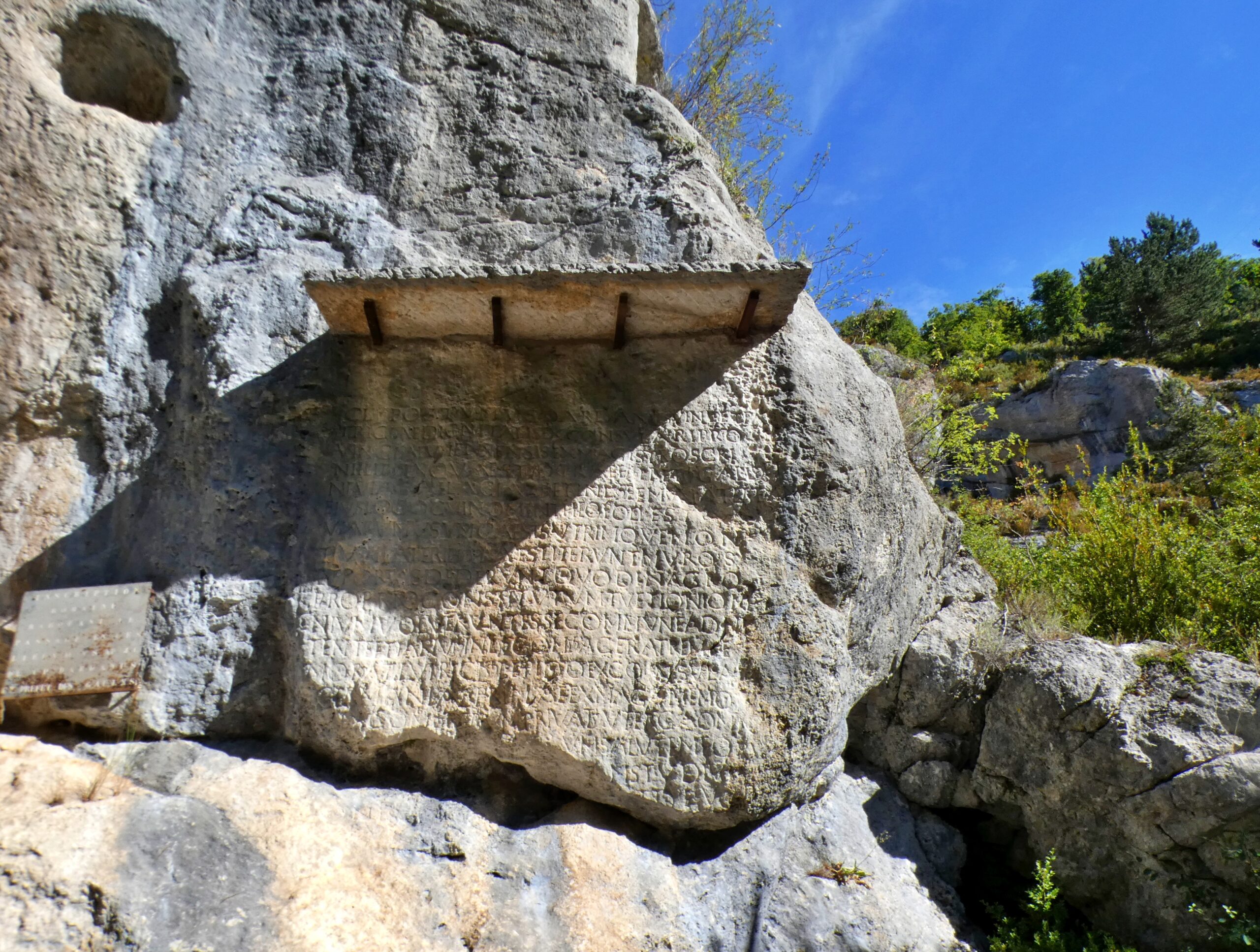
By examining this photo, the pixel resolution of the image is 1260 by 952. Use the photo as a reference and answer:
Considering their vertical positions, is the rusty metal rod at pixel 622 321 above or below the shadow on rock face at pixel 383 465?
above

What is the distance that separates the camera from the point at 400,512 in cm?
405

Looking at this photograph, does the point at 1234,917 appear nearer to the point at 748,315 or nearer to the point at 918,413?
the point at 748,315

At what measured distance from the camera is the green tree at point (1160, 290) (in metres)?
26.6

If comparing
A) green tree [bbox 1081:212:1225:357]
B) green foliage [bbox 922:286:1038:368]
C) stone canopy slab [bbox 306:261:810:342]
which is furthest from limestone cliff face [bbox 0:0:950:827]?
green tree [bbox 1081:212:1225:357]

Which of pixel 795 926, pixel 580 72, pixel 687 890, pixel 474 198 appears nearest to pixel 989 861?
pixel 795 926

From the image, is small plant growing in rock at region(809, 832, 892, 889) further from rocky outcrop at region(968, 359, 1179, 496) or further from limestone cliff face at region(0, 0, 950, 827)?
rocky outcrop at region(968, 359, 1179, 496)

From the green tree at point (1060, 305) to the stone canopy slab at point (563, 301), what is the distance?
33.4 meters

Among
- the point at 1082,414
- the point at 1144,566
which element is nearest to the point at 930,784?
the point at 1144,566

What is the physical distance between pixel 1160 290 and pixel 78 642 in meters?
32.8

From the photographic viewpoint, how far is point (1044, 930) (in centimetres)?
428

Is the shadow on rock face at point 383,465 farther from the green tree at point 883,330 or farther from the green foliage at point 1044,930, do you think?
the green tree at point 883,330

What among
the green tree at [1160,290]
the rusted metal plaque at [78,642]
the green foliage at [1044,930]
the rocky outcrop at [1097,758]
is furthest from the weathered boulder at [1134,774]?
the green tree at [1160,290]

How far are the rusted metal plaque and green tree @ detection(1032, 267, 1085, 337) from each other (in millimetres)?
35821

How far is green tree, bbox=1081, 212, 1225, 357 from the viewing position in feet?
87.4
